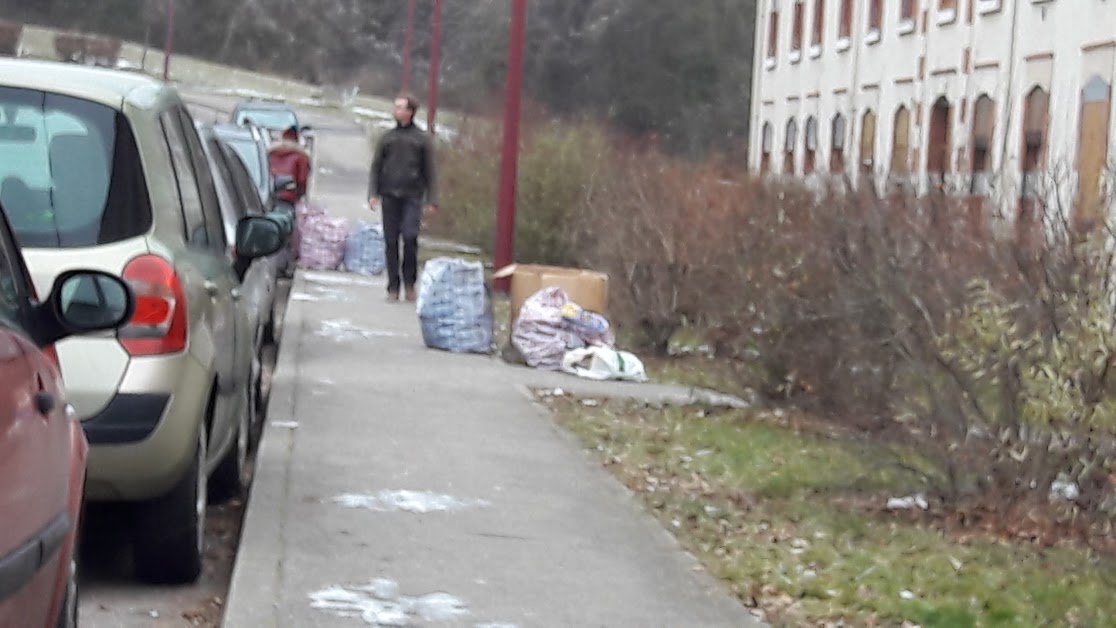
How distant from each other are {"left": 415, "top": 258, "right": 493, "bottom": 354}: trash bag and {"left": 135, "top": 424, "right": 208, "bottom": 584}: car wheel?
786cm

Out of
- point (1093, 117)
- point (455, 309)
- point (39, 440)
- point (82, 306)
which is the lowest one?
point (455, 309)

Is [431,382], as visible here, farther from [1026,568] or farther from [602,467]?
[1026,568]

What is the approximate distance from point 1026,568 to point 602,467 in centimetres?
255

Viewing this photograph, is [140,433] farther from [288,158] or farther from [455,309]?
[288,158]

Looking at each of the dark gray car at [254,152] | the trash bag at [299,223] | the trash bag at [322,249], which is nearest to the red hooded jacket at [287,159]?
the trash bag at [299,223]

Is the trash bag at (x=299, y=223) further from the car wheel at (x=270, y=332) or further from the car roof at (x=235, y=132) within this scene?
the car wheel at (x=270, y=332)

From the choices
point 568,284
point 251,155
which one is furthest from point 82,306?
point 251,155

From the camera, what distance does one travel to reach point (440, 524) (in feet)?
26.8

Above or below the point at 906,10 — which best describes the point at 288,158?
below

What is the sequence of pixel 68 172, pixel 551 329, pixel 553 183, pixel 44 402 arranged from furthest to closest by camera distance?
pixel 553 183 < pixel 551 329 < pixel 68 172 < pixel 44 402

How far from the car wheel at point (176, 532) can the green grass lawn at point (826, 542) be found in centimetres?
192

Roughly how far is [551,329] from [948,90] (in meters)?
9.78

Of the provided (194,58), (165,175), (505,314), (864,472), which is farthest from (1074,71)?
(194,58)

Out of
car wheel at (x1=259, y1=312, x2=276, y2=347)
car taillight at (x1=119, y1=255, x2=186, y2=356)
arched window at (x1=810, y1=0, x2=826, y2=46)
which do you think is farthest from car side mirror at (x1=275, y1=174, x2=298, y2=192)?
arched window at (x1=810, y1=0, x2=826, y2=46)
